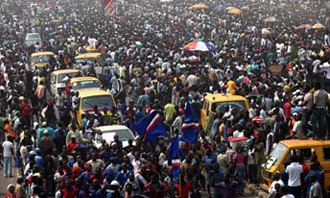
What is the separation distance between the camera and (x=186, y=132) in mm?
19781

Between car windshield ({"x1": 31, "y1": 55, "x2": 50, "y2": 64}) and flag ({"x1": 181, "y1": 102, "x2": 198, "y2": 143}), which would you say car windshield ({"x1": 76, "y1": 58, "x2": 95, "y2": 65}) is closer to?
car windshield ({"x1": 31, "y1": 55, "x2": 50, "y2": 64})

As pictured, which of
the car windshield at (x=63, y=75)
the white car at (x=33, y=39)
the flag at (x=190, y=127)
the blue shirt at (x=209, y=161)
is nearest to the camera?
the blue shirt at (x=209, y=161)

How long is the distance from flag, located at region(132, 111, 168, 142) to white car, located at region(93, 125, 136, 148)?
5.67ft

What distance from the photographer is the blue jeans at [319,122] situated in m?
19.9

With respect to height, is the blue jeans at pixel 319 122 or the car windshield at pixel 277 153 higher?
the blue jeans at pixel 319 122

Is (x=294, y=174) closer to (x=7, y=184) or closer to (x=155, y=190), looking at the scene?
(x=155, y=190)

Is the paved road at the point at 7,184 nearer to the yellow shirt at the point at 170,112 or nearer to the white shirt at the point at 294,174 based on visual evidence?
the white shirt at the point at 294,174

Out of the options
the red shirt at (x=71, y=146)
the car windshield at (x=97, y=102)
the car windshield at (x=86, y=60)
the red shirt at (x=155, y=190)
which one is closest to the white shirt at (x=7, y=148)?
the red shirt at (x=71, y=146)

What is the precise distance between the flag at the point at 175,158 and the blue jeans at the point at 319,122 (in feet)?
10.4

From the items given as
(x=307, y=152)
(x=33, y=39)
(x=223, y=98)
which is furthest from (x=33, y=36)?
(x=307, y=152)

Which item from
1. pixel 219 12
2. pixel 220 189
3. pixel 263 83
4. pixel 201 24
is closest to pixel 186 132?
pixel 220 189

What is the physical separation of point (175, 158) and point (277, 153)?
2170mm

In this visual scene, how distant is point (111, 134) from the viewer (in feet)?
73.4

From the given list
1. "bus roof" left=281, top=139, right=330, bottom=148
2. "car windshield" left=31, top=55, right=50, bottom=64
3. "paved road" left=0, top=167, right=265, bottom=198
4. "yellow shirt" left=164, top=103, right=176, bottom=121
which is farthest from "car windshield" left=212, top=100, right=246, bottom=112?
"car windshield" left=31, top=55, right=50, bottom=64
